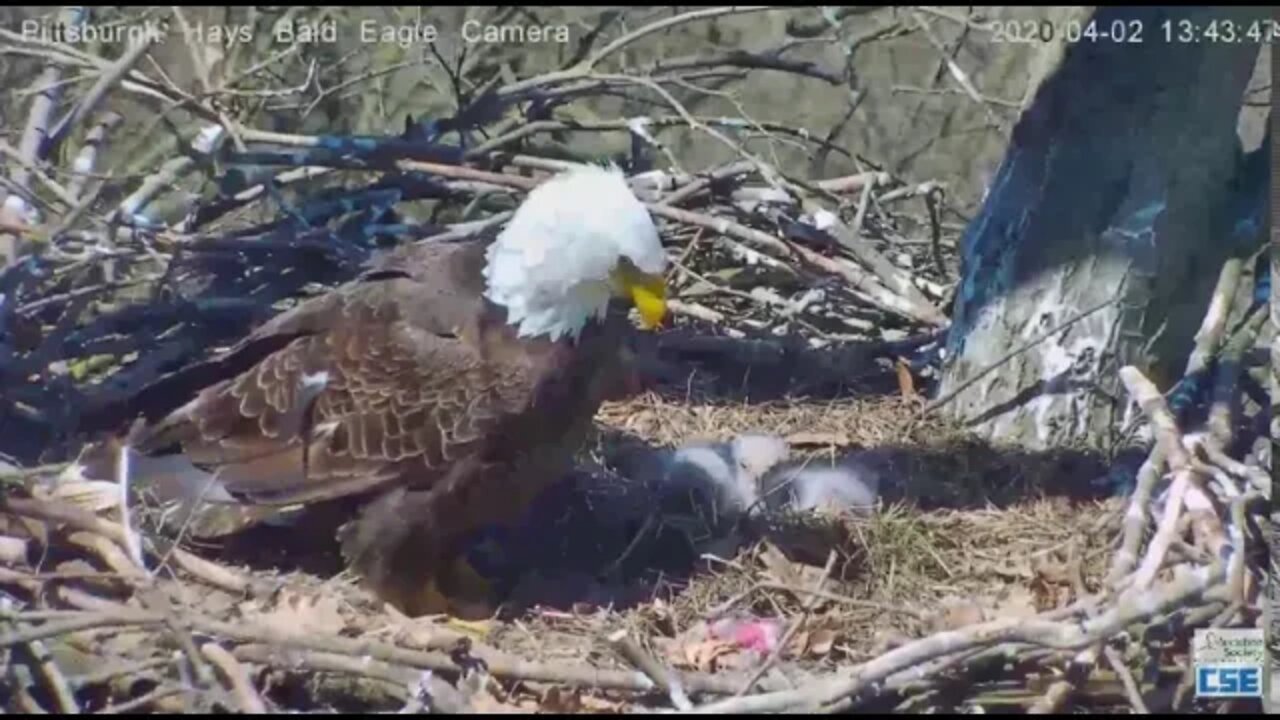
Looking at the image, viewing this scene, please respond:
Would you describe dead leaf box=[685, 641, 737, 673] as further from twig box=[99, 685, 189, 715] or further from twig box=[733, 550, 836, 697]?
twig box=[99, 685, 189, 715]

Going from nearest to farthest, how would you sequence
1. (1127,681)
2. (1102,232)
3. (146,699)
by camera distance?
(146,699)
(1127,681)
(1102,232)

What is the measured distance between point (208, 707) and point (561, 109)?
3.19 m

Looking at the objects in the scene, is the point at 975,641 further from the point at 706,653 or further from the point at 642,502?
the point at 642,502

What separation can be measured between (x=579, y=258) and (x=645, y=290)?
0.48ft

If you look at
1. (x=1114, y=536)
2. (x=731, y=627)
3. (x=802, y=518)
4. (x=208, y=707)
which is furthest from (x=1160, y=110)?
(x=208, y=707)

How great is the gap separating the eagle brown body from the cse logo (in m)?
1.28

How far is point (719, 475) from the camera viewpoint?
12.8 ft

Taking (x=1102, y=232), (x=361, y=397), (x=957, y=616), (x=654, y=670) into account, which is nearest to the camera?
(x=654, y=670)

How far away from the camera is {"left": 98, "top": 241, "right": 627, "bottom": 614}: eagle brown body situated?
341 cm

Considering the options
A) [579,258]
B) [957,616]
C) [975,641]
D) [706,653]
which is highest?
[579,258]

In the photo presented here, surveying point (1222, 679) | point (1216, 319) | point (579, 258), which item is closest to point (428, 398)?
point (579, 258)

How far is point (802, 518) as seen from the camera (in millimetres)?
3789

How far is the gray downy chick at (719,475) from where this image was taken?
3.84 meters

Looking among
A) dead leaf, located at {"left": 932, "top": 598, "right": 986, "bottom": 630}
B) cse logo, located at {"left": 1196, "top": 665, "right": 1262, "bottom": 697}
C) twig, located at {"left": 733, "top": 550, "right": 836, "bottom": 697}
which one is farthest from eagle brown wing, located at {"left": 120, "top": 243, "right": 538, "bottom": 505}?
cse logo, located at {"left": 1196, "top": 665, "right": 1262, "bottom": 697}
